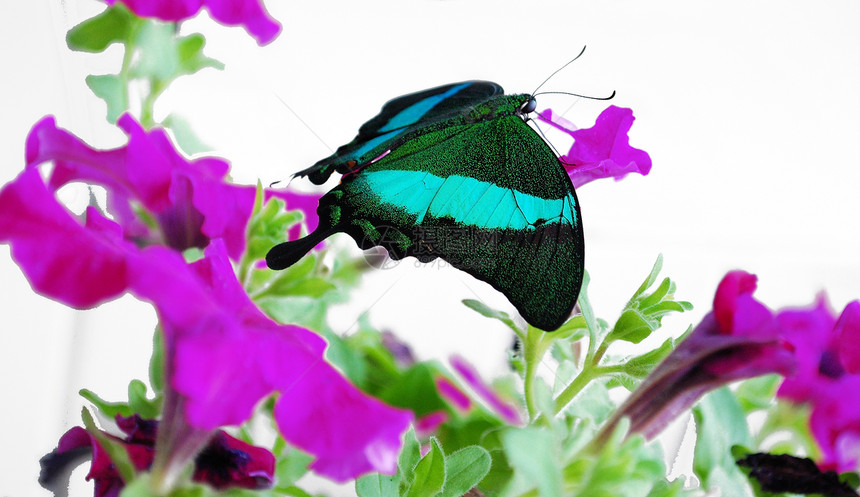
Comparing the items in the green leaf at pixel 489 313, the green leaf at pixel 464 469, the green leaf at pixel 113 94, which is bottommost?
the green leaf at pixel 464 469

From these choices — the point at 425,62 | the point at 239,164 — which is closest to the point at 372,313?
the point at 239,164

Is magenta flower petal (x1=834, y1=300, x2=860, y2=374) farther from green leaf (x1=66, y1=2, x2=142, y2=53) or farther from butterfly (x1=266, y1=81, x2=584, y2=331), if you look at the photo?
green leaf (x1=66, y1=2, x2=142, y2=53)

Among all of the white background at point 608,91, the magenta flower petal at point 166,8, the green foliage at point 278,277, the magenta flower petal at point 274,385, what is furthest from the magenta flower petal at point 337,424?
the white background at point 608,91

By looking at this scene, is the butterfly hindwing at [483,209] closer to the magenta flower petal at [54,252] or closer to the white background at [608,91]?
the magenta flower petal at [54,252]

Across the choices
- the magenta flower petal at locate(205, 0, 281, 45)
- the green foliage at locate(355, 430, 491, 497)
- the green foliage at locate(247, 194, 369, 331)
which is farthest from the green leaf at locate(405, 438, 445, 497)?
the magenta flower petal at locate(205, 0, 281, 45)

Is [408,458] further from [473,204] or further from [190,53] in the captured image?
[190,53]

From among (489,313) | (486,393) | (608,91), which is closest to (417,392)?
(486,393)

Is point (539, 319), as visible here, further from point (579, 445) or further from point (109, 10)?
point (109, 10)
